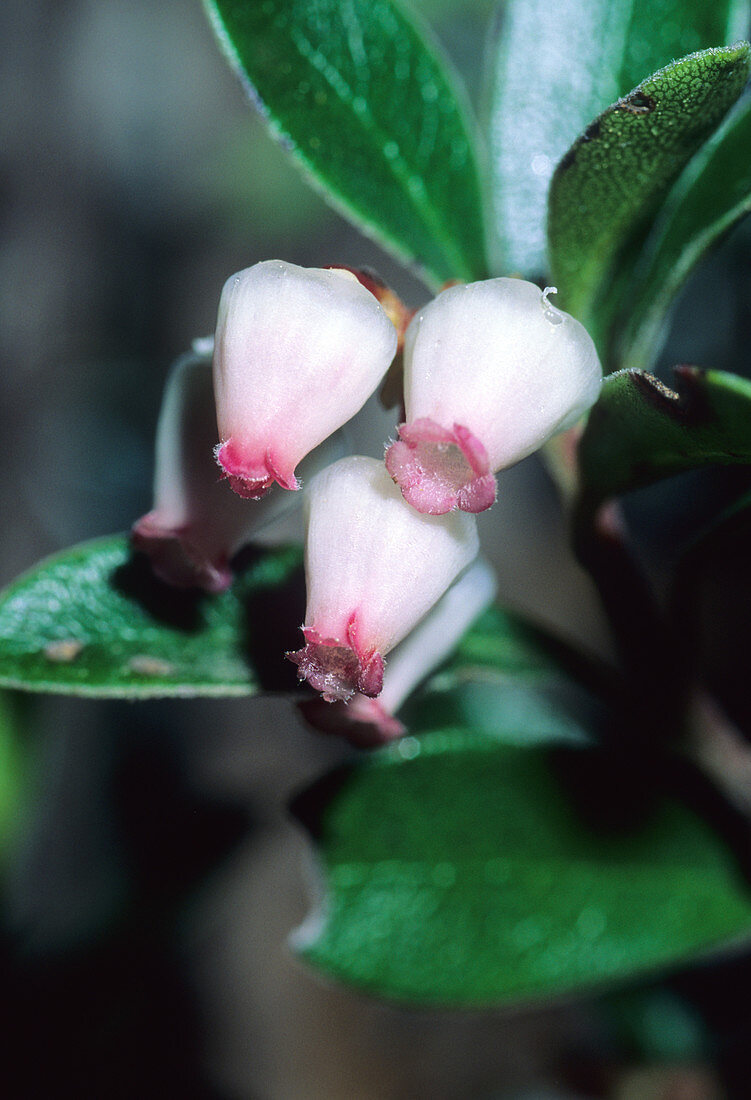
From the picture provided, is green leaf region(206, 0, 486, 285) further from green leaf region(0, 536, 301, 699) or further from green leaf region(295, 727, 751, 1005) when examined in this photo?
green leaf region(295, 727, 751, 1005)

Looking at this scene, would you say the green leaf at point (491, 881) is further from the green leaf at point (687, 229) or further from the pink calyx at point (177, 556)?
the green leaf at point (687, 229)

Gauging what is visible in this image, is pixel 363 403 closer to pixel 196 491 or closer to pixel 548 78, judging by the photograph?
pixel 196 491

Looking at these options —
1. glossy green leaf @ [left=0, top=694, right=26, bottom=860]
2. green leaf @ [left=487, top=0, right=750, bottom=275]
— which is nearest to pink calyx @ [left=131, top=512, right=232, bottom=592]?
green leaf @ [left=487, top=0, right=750, bottom=275]

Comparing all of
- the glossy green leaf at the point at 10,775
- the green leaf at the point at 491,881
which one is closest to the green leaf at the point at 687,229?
the green leaf at the point at 491,881

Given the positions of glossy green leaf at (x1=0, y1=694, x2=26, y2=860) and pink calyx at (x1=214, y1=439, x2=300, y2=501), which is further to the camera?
glossy green leaf at (x1=0, y1=694, x2=26, y2=860)

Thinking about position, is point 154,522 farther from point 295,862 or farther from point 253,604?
point 295,862

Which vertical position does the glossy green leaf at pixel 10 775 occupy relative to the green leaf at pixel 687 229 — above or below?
below

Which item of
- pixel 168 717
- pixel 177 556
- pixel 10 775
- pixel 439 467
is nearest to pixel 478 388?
pixel 439 467
